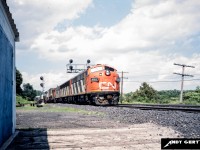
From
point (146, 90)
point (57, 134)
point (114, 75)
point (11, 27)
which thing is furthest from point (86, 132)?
point (146, 90)

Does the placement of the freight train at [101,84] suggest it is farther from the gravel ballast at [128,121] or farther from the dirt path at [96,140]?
the dirt path at [96,140]

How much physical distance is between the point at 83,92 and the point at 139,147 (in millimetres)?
19923

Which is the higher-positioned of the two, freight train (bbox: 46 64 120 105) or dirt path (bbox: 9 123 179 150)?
freight train (bbox: 46 64 120 105)

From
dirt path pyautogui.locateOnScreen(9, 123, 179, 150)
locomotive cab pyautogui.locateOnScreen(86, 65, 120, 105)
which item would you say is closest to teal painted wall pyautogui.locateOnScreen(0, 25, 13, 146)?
dirt path pyautogui.locateOnScreen(9, 123, 179, 150)

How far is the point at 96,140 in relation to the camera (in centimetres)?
695

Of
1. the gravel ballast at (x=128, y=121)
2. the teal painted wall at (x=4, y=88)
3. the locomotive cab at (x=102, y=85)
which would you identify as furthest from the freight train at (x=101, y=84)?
the teal painted wall at (x=4, y=88)

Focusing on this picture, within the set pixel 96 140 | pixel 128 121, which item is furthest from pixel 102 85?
pixel 96 140

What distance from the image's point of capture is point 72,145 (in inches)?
250

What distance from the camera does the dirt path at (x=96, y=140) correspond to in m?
6.20

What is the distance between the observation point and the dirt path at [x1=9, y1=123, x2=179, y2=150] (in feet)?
20.3

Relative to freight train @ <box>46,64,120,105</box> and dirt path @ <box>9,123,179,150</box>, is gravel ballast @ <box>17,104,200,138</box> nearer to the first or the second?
dirt path @ <box>9,123,179,150</box>

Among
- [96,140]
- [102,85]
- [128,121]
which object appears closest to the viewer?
[96,140]

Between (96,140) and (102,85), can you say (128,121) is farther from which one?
(102,85)

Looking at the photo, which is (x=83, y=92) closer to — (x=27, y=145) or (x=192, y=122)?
(x=192, y=122)
